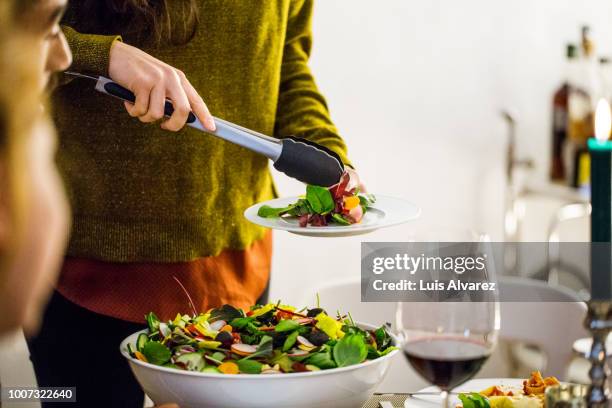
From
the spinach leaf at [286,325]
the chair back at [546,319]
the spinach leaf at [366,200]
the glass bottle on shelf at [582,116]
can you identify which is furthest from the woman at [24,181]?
the glass bottle on shelf at [582,116]

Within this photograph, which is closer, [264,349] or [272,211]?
[264,349]

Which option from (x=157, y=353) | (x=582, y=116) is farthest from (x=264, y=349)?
(x=582, y=116)

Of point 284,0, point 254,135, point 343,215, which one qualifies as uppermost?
point 284,0

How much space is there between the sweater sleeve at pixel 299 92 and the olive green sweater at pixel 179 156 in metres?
0.03

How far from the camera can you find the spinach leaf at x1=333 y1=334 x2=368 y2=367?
0.88m

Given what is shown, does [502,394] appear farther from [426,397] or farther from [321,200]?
[321,200]

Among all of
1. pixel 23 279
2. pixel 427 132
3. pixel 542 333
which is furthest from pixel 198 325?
pixel 427 132

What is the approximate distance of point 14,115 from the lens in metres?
0.39

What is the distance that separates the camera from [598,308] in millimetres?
786

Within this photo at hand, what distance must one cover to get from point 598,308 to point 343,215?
41 centimetres

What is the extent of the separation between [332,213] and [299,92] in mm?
458

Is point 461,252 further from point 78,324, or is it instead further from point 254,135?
point 78,324

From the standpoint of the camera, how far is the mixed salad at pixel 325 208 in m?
1.11

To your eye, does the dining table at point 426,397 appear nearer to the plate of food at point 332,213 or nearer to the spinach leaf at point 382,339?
the spinach leaf at point 382,339
